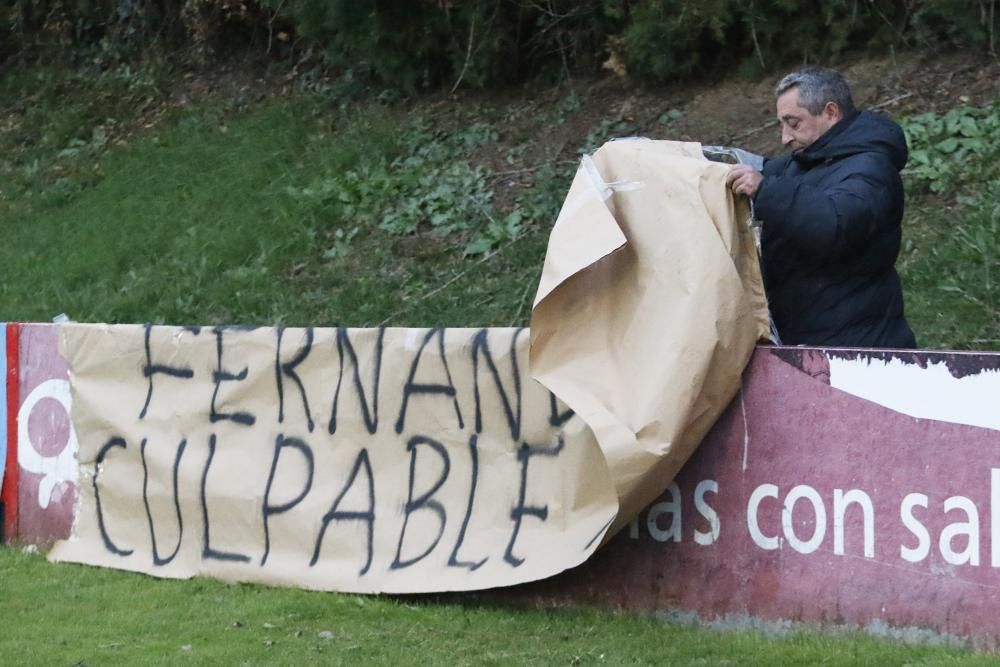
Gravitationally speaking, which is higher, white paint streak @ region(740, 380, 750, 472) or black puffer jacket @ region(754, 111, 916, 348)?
black puffer jacket @ region(754, 111, 916, 348)

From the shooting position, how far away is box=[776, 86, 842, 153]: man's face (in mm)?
5281

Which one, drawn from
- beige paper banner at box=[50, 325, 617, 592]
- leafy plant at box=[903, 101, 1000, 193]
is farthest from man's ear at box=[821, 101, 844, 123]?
leafy plant at box=[903, 101, 1000, 193]

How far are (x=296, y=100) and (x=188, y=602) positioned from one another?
9.79m

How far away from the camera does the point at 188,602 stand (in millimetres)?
5906

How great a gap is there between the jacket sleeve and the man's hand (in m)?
0.03

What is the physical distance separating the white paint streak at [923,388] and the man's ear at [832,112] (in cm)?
92

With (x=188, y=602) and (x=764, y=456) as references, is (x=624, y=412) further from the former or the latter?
(x=188, y=602)

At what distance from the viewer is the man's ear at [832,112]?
5258 millimetres

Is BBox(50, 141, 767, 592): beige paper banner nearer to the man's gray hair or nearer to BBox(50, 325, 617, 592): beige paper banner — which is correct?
BBox(50, 325, 617, 592): beige paper banner

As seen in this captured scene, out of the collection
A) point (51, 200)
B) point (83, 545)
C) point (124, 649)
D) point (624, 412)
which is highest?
point (624, 412)

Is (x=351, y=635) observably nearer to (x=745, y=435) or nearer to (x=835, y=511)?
(x=745, y=435)

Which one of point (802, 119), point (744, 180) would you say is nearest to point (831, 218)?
point (744, 180)

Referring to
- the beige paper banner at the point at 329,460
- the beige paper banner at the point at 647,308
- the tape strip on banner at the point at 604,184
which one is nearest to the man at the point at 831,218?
the beige paper banner at the point at 647,308

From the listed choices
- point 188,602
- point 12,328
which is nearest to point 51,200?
point 12,328
